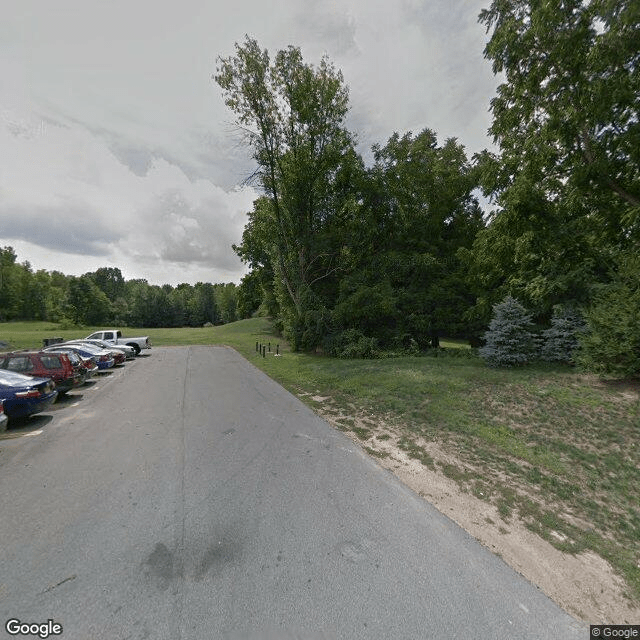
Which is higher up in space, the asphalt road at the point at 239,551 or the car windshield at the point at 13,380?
the car windshield at the point at 13,380

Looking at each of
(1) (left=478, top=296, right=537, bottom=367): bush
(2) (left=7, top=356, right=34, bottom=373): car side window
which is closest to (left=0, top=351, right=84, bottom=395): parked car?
(2) (left=7, top=356, right=34, bottom=373): car side window

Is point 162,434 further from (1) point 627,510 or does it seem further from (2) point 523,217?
(2) point 523,217

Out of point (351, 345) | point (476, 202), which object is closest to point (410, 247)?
point (476, 202)

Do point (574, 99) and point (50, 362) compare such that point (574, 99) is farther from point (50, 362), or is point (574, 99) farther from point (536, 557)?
point (50, 362)

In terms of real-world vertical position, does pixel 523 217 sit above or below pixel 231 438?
above

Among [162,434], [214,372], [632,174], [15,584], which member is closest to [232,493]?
[15,584]

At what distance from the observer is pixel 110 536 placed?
10.8 feet

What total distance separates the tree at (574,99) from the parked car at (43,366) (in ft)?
54.7

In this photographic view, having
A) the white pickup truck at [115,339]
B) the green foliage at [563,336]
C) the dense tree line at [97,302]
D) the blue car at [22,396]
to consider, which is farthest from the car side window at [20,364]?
the dense tree line at [97,302]

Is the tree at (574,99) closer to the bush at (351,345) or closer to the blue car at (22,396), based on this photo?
the bush at (351,345)

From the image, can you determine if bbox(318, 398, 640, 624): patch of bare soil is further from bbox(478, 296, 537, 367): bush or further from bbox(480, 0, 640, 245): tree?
bbox(480, 0, 640, 245): tree

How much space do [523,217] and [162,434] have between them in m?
14.5

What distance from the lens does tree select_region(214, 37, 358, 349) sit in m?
17.1

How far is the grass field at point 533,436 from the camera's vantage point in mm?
3582
